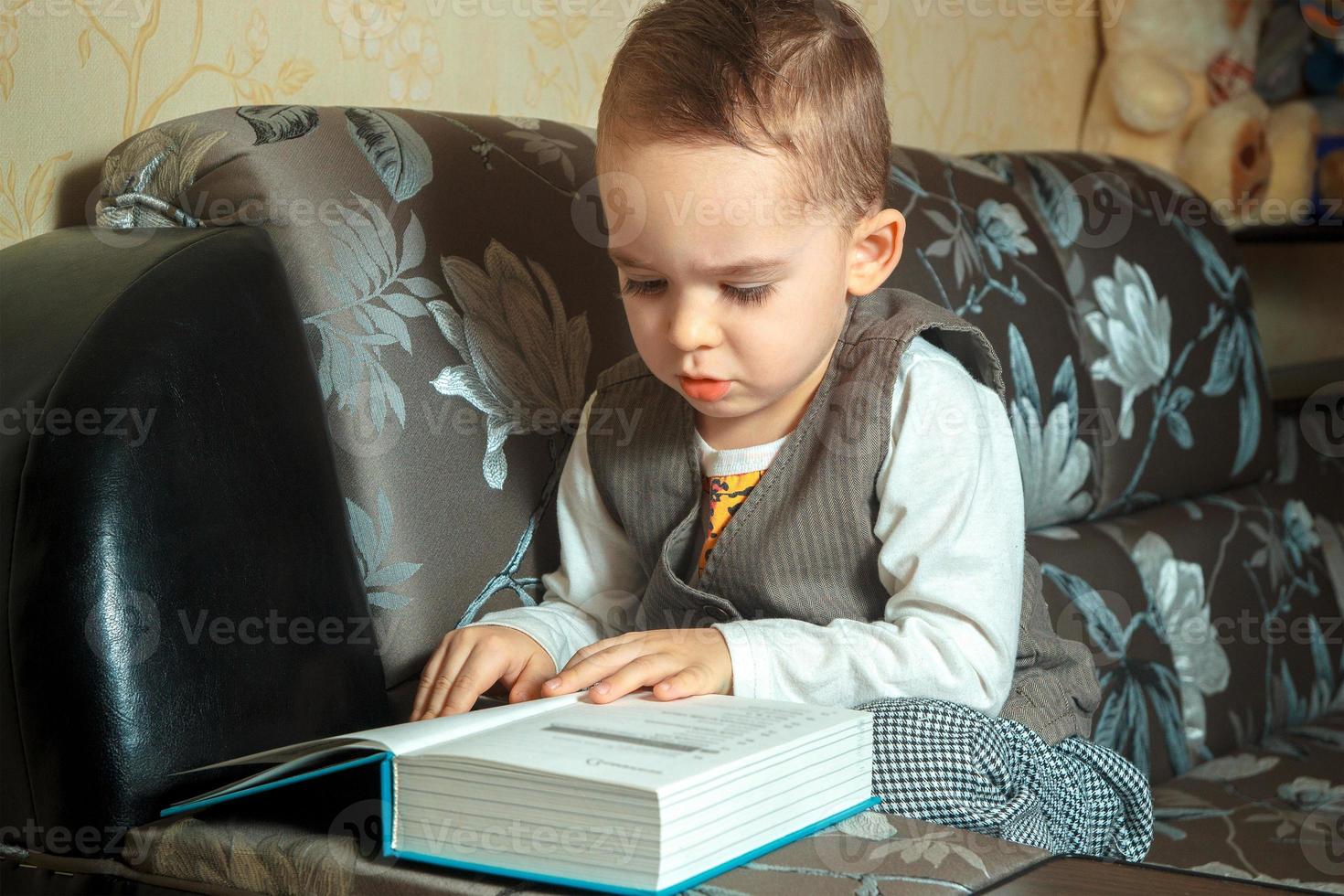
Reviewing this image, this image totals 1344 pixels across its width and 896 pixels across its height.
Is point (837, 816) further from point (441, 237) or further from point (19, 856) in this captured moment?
point (441, 237)

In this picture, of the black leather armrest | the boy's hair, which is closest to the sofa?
the black leather armrest

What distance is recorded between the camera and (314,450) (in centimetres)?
85

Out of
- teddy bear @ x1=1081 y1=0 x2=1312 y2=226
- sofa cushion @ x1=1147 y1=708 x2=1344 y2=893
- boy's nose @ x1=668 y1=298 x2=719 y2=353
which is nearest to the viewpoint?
boy's nose @ x1=668 y1=298 x2=719 y2=353

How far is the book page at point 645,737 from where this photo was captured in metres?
0.60

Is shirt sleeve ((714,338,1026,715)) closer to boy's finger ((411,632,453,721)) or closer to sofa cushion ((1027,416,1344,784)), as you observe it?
boy's finger ((411,632,453,721))

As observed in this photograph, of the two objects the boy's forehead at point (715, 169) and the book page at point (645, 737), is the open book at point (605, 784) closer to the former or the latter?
the book page at point (645, 737)

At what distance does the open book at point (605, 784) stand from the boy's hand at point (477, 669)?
0.54ft

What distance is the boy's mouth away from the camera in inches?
35.1

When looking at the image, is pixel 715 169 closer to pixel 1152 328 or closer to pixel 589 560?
pixel 589 560

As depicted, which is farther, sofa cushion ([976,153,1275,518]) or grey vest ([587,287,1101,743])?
sofa cushion ([976,153,1275,518])

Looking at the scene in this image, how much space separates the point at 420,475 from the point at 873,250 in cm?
36

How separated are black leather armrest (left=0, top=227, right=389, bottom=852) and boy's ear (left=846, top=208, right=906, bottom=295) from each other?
0.38 meters

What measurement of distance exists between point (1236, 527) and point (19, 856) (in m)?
1.39

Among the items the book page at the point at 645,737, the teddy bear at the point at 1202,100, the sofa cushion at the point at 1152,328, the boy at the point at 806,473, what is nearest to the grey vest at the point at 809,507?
the boy at the point at 806,473
